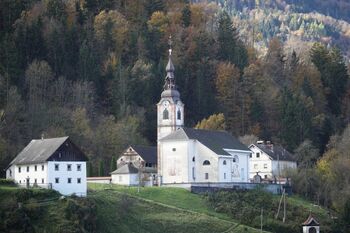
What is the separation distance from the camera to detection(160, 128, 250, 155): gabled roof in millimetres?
94875

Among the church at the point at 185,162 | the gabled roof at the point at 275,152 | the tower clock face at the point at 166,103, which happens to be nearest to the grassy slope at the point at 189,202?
the church at the point at 185,162

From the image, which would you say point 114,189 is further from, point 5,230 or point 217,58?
point 217,58

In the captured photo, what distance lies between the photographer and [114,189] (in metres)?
82.8

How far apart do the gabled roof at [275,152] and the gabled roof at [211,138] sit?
1051cm

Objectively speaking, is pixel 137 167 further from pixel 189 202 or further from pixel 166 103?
pixel 189 202

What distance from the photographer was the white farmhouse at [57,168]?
77750 millimetres

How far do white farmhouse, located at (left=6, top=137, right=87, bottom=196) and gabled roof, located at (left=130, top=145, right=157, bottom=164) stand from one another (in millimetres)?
19515

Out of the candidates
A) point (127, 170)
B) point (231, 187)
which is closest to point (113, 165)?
point (127, 170)

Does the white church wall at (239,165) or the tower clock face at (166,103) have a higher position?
the tower clock face at (166,103)

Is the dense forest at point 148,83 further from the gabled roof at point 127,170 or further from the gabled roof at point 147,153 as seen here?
the gabled roof at point 147,153

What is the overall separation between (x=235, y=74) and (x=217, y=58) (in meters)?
6.35

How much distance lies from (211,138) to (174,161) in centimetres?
544

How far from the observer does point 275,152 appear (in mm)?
112812

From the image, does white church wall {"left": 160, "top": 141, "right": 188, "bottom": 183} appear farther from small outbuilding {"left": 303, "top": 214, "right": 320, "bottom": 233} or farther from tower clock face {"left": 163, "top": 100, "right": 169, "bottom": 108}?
small outbuilding {"left": 303, "top": 214, "right": 320, "bottom": 233}
